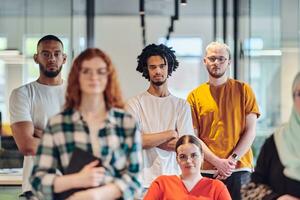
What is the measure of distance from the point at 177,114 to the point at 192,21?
8.70 meters

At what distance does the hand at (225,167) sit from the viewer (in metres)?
3.28

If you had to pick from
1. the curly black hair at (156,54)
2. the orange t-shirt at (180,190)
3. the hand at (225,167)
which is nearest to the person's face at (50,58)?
the curly black hair at (156,54)

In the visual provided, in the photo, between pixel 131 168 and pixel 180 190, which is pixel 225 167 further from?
pixel 131 168

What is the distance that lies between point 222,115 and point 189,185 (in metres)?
0.58

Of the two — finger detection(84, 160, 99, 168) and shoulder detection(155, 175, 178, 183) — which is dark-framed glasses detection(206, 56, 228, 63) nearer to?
shoulder detection(155, 175, 178, 183)

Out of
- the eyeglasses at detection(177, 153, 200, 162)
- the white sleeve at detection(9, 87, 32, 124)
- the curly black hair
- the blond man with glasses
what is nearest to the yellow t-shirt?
the blond man with glasses

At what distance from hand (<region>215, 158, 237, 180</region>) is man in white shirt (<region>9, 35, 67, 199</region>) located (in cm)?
113

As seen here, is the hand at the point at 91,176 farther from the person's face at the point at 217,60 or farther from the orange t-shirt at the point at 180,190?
the person's face at the point at 217,60

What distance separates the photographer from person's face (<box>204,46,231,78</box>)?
10.7 feet

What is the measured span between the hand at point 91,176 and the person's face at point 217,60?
1517 millimetres

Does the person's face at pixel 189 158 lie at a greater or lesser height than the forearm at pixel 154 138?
lesser

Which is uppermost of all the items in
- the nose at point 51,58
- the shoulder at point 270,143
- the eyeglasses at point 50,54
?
the eyeglasses at point 50,54

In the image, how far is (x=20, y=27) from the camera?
9867 mm

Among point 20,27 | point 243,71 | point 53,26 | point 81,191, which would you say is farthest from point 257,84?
point 20,27
